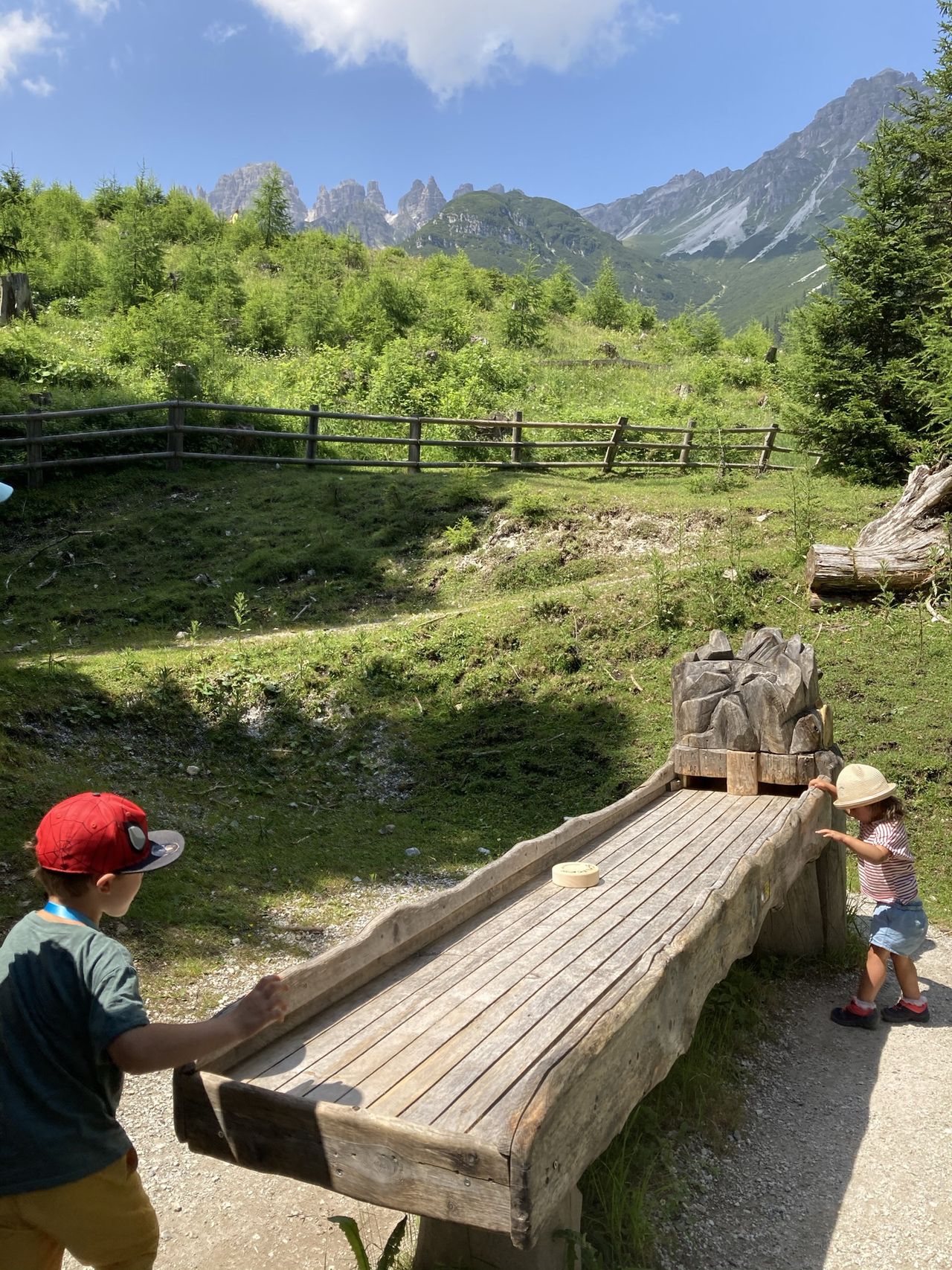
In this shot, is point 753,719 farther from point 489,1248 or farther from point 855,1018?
point 489,1248

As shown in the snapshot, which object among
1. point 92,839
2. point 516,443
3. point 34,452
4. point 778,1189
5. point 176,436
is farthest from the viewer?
point 516,443

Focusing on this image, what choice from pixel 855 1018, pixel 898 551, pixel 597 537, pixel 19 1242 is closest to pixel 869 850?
pixel 855 1018

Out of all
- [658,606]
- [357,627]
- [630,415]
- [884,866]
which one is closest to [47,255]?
[630,415]

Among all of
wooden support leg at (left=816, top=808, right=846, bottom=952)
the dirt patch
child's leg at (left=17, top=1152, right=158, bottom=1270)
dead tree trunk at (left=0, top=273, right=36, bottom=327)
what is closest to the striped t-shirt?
wooden support leg at (left=816, top=808, right=846, bottom=952)

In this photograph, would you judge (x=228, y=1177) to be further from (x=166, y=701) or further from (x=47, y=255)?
(x=47, y=255)

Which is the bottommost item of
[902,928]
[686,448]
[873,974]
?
[873,974]

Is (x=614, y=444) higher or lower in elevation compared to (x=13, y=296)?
lower

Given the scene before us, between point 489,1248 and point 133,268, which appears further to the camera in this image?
point 133,268

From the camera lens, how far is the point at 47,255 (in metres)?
30.9

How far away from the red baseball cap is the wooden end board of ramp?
2.28 feet

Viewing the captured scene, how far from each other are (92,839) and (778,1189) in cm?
300

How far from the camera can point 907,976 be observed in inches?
198

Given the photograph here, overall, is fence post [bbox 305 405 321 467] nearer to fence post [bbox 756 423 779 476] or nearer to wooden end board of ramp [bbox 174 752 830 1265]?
fence post [bbox 756 423 779 476]

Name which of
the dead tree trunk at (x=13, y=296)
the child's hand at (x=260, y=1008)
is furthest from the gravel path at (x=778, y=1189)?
the dead tree trunk at (x=13, y=296)
